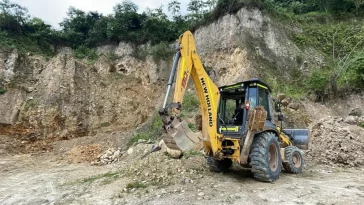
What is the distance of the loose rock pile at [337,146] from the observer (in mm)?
7922

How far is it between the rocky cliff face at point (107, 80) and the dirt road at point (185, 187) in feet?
23.9

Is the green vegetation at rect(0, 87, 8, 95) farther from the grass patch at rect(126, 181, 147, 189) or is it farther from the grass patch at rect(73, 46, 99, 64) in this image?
the grass patch at rect(126, 181, 147, 189)

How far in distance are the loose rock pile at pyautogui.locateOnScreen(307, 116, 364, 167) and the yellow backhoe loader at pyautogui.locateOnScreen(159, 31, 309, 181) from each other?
2586 mm

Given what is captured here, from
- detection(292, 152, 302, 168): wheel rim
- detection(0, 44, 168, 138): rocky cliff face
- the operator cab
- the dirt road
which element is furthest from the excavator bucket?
detection(0, 44, 168, 138): rocky cliff face

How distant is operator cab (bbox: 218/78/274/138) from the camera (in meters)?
5.96

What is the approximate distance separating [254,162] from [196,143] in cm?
127

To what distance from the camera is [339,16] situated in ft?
65.5

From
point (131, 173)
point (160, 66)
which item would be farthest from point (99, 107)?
point (131, 173)

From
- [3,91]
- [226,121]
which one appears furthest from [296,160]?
[3,91]

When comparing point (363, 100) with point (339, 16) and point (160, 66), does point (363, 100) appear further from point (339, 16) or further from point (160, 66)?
point (160, 66)

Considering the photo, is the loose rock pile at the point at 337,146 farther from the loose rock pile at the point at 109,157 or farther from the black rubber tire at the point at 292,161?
the loose rock pile at the point at 109,157

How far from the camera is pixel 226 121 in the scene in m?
6.46

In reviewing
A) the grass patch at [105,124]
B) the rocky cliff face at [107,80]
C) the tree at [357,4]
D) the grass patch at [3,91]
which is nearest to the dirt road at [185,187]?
the rocky cliff face at [107,80]

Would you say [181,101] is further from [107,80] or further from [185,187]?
[107,80]
